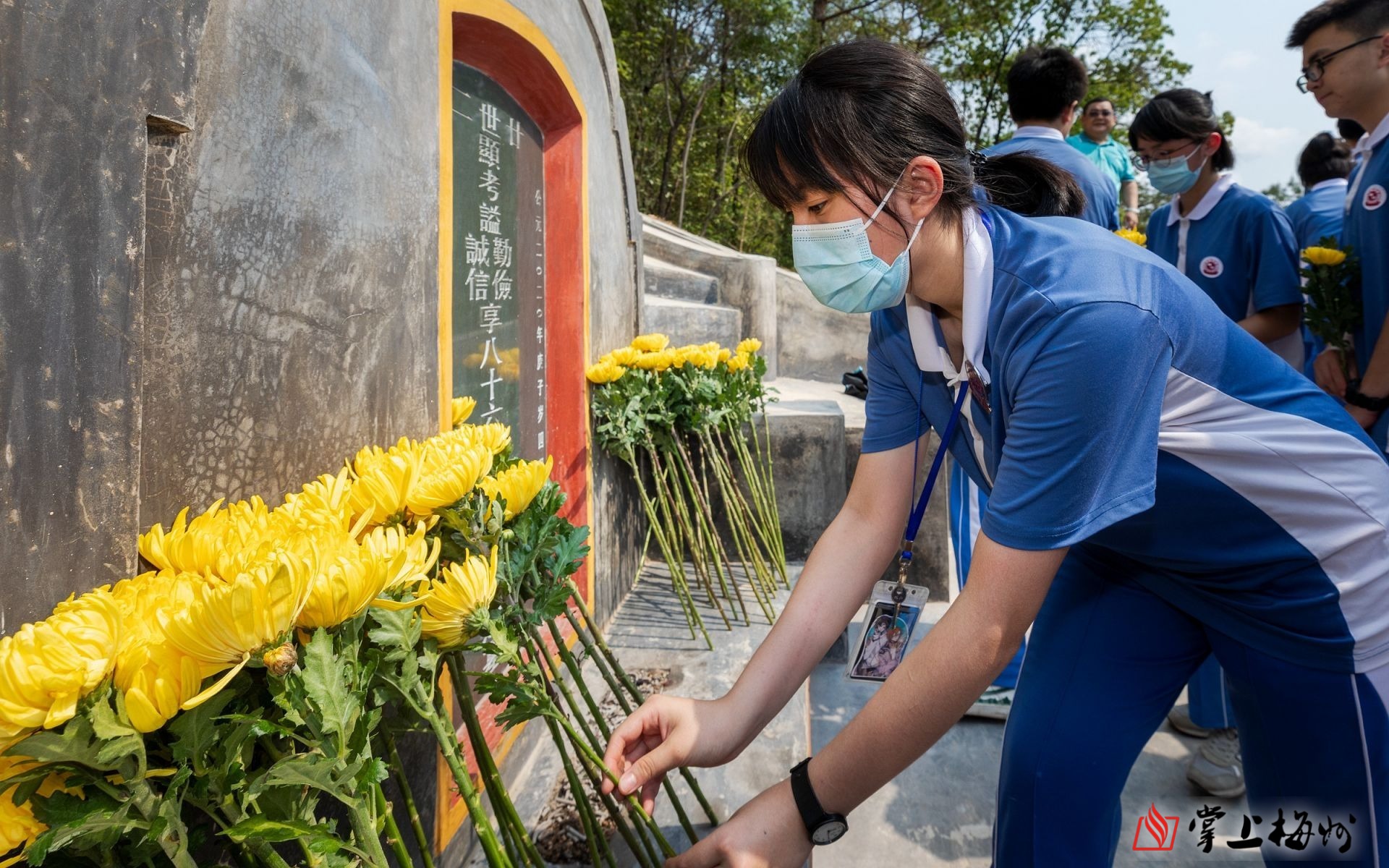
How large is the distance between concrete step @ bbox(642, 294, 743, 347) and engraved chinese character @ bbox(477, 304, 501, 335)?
1893 mm

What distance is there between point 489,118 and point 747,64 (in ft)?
35.5

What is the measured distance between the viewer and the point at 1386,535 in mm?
1384

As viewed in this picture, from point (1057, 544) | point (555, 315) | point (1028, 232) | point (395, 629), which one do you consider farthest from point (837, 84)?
point (555, 315)

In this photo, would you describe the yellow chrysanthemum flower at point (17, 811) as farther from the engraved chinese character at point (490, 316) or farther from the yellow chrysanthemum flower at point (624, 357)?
the yellow chrysanthemum flower at point (624, 357)

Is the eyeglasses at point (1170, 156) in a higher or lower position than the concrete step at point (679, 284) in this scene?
higher

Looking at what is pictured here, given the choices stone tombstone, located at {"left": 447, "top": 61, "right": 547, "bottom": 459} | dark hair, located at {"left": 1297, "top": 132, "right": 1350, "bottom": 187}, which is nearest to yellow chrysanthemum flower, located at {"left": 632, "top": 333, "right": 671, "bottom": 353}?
stone tombstone, located at {"left": 447, "top": 61, "right": 547, "bottom": 459}

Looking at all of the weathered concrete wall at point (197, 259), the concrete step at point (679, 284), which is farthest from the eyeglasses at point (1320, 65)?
the concrete step at point (679, 284)

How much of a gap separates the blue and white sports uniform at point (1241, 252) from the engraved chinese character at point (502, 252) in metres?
2.55

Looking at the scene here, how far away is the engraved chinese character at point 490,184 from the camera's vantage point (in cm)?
267

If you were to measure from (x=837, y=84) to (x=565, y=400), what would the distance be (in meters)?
2.17

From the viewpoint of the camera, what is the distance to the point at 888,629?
1.77 m

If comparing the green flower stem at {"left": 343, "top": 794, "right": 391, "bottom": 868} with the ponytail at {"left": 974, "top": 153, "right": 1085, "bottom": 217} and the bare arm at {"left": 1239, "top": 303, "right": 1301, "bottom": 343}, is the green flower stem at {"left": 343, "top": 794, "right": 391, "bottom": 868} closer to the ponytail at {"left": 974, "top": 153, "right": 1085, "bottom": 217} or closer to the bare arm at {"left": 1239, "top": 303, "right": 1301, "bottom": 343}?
the ponytail at {"left": 974, "top": 153, "right": 1085, "bottom": 217}

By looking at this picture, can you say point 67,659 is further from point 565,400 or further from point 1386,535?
point 565,400

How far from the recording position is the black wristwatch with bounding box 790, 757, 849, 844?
1.23m
